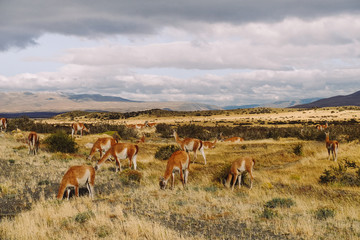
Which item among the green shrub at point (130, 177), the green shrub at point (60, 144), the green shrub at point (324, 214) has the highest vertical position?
the green shrub at point (60, 144)

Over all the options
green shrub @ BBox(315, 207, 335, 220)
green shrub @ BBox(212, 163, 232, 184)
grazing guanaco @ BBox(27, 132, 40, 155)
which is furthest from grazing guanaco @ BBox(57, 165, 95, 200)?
grazing guanaco @ BBox(27, 132, 40, 155)

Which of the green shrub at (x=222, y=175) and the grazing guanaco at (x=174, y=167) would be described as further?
the green shrub at (x=222, y=175)

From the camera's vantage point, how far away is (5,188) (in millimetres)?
11883

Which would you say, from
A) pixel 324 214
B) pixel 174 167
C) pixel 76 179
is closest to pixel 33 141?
pixel 76 179

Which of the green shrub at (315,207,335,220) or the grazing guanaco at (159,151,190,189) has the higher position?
the grazing guanaco at (159,151,190,189)

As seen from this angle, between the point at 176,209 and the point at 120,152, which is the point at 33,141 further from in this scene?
the point at 176,209

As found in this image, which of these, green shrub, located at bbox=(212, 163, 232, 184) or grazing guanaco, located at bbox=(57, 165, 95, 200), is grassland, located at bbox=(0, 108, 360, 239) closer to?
green shrub, located at bbox=(212, 163, 232, 184)

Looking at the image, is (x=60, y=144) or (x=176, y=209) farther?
(x=60, y=144)

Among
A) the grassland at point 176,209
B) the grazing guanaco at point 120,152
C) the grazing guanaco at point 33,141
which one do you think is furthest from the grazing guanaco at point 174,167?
the grazing guanaco at point 33,141

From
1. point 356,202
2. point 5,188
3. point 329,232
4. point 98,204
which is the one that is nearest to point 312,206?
point 356,202

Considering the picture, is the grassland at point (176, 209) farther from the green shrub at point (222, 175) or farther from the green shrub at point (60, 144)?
the green shrub at point (60, 144)

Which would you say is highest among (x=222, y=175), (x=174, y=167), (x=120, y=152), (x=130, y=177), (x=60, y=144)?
(x=120, y=152)

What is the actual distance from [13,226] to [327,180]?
13.4 metres

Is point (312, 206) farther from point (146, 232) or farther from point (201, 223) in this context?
point (146, 232)
